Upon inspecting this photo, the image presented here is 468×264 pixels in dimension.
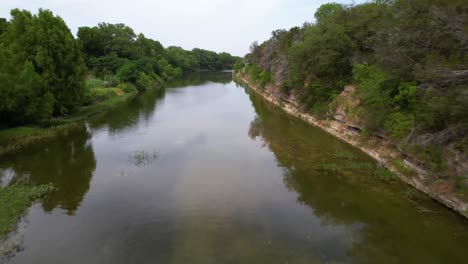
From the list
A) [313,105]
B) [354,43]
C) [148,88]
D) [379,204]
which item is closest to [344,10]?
[354,43]

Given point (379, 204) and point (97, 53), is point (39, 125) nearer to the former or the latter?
point (379, 204)

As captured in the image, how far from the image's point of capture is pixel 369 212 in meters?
12.8

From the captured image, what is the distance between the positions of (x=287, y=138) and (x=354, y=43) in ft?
40.1

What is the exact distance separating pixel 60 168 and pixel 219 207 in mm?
10133

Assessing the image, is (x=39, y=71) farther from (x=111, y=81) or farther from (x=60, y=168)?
(x=111, y=81)

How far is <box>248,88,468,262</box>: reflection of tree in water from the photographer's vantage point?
33.8 ft

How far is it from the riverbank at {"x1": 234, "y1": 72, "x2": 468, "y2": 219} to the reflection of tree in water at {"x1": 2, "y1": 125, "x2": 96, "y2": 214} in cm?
1616

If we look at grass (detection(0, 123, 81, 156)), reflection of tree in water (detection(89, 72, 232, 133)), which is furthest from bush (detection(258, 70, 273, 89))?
grass (detection(0, 123, 81, 156))

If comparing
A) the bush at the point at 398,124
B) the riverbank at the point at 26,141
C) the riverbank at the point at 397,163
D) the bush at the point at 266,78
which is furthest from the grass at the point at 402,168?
the bush at the point at 266,78

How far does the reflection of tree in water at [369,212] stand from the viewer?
1030cm

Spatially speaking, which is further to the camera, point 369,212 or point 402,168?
point 402,168

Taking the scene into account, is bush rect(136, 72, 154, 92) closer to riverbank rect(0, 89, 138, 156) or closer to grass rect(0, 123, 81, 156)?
riverbank rect(0, 89, 138, 156)

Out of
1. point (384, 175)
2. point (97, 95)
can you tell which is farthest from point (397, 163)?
point (97, 95)

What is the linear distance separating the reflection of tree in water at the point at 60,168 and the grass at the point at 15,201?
57cm
